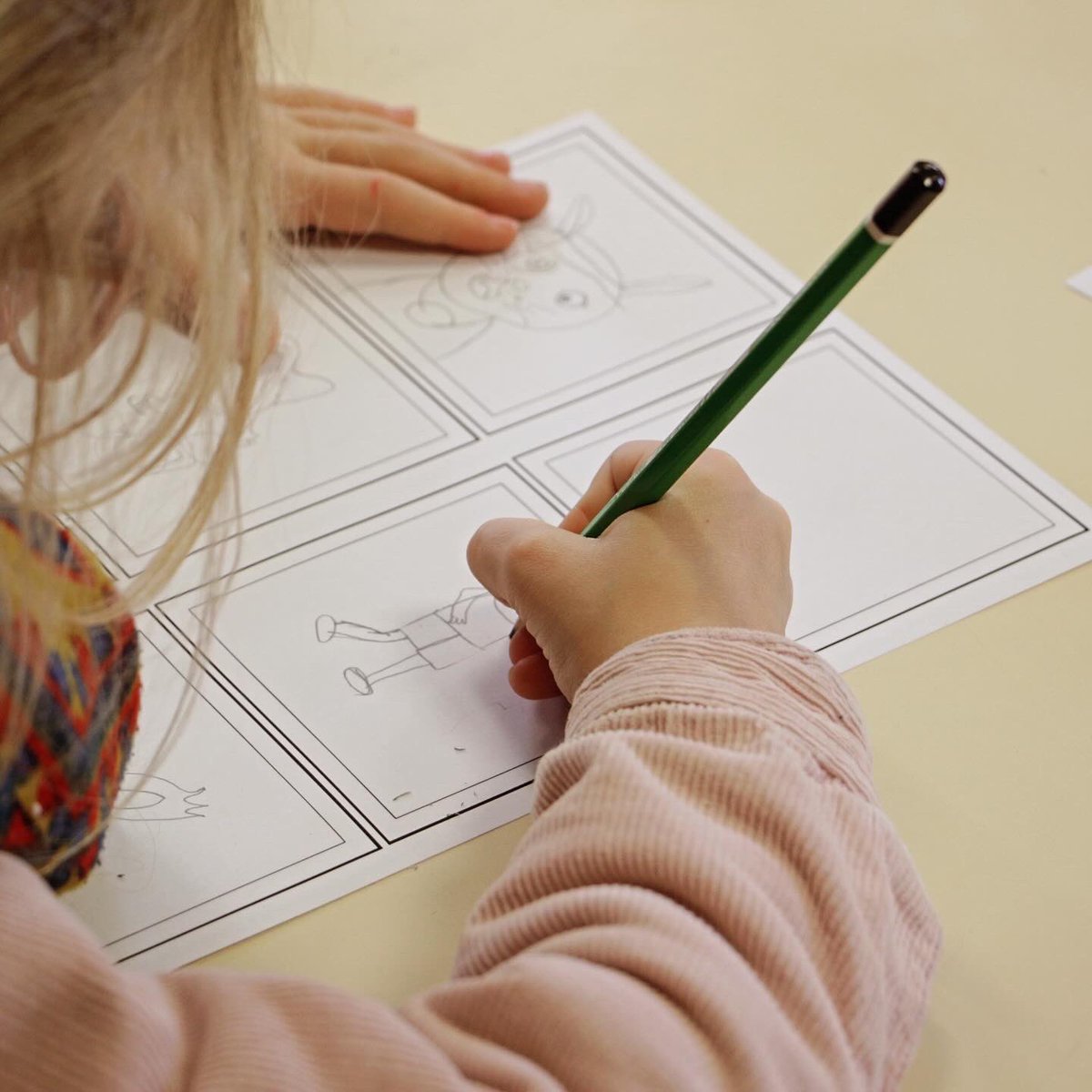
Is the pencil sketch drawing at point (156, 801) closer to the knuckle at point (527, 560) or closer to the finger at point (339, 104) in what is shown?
the knuckle at point (527, 560)

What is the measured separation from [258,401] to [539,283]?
0.17m

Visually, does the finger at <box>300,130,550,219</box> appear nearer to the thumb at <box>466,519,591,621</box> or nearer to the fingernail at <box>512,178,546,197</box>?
the fingernail at <box>512,178,546,197</box>

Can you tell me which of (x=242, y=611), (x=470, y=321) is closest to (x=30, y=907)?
(x=242, y=611)

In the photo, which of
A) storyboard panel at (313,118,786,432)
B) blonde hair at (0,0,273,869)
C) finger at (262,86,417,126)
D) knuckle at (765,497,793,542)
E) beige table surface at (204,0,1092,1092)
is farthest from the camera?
finger at (262,86,417,126)

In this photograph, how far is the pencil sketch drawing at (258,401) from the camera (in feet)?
2.30

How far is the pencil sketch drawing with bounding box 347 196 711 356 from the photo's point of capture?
2.58ft

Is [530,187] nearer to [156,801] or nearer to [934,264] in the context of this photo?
[934,264]

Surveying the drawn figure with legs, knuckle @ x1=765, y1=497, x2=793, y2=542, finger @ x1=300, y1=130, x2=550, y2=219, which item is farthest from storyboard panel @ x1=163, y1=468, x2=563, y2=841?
finger @ x1=300, y1=130, x2=550, y2=219

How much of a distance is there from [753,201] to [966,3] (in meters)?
0.29

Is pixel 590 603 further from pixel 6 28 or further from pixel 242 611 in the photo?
pixel 6 28

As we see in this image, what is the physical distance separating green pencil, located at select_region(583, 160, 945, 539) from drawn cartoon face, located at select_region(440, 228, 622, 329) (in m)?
0.19

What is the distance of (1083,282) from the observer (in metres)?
0.83

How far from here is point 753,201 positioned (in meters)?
0.87

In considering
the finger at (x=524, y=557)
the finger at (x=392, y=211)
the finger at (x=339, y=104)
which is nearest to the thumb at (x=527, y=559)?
the finger at (x=524, y=557)
